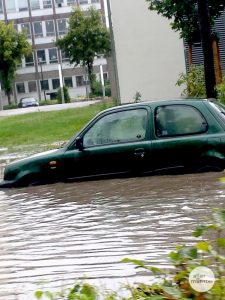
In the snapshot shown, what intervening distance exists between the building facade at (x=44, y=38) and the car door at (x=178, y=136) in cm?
8328

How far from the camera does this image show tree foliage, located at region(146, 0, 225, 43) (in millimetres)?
21469

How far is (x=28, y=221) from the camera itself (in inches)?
320

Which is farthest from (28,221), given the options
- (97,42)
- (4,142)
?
(97,42)

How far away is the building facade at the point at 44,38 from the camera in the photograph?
9394 cm

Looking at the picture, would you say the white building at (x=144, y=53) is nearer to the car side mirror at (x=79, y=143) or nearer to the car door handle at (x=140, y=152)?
the car side mirror at (x=79, y=143)

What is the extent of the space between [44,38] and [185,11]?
243 feet

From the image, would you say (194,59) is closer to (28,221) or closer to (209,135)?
(209,135)

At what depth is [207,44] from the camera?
17891 millimetres

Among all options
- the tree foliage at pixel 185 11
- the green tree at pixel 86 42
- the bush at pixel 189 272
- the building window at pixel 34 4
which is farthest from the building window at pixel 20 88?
the bush at pixel 189 272

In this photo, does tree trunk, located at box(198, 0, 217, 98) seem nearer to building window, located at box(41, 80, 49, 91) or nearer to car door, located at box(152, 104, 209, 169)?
car door, located at box(152, 104, 209, 169)

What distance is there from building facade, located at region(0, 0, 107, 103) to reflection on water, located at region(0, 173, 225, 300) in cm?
8414

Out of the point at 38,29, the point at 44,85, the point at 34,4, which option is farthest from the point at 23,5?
the point at 44,85

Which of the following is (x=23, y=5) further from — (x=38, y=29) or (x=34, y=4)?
(x=38, y=29)

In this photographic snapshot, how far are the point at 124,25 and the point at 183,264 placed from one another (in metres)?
31.6
